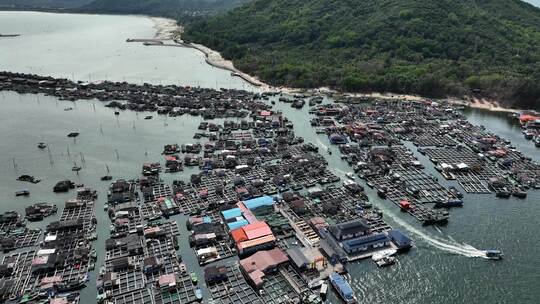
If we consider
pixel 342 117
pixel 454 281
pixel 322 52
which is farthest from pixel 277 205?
pixel 322 52

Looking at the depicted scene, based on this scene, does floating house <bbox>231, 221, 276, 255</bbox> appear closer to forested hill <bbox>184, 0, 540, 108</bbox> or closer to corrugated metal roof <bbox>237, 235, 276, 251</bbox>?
corrugated metal roof <bbox>237, 235, 276, 251</bbox>

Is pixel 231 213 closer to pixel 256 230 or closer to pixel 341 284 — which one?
pixel 256 230

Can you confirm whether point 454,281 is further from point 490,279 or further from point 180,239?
point 180,239

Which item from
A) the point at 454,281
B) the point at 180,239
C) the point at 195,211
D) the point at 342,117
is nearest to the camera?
the point at 454,281

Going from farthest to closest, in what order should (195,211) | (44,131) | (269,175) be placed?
(44,131), (269,175), (195,211)

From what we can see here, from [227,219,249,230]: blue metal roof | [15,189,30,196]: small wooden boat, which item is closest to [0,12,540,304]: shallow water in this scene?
[15,189,30,196]: small wooden boat

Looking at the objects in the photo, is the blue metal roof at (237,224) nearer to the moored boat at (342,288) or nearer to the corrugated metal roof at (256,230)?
the corrugated metal roof at (256,230)
